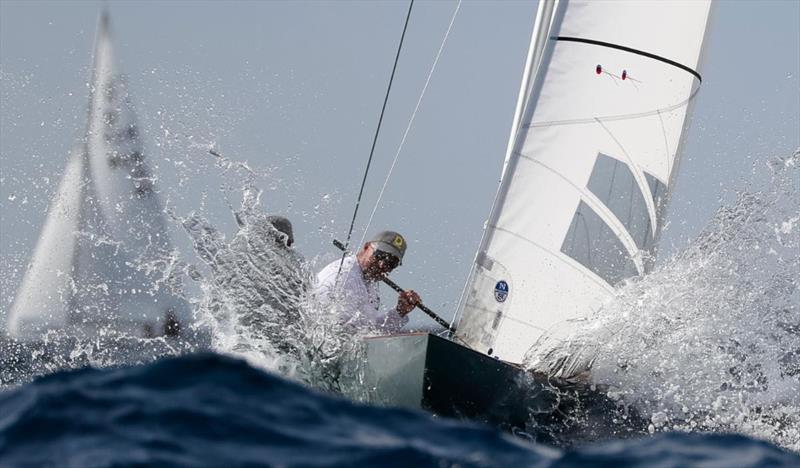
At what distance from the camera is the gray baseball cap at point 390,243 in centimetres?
620

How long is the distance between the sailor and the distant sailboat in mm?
10030

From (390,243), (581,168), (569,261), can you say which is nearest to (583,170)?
(581,168)

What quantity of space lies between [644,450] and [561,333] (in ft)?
11.1

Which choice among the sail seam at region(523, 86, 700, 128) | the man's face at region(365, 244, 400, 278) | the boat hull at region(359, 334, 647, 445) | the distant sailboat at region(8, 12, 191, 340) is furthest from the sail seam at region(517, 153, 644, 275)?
the distant sailboat at region(8, 12, 191, 340)

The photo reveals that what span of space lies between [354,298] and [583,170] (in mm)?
1593

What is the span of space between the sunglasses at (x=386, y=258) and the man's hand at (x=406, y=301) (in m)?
A: 0.18

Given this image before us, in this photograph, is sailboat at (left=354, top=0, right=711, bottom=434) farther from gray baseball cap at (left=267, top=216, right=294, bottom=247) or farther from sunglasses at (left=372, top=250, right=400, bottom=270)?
gray baseball cap at (left=267, top=216, right=294, bottom=247)

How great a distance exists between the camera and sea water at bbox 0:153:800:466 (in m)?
2.82

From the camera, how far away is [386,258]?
20.3ft

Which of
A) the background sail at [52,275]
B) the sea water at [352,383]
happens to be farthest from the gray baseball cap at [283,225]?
the background sail at [52,275]

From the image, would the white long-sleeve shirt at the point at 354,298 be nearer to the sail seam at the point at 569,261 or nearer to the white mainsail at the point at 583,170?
the white mainsail at the point at 583,170

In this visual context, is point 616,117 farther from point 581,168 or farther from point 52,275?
point 52,275

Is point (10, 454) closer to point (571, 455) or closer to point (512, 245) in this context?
point (571, 455)

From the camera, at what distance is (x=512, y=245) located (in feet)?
21.4
